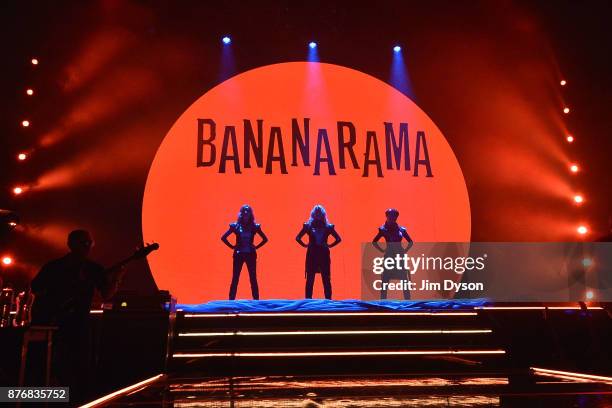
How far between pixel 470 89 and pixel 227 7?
4.24 meters

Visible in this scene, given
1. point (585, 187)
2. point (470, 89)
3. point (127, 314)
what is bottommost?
point (127, 314)

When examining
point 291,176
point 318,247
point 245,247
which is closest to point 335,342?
point 318,247

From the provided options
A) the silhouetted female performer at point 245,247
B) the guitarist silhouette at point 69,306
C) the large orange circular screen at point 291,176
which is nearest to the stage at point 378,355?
the guitarist silhouette at point 69,306

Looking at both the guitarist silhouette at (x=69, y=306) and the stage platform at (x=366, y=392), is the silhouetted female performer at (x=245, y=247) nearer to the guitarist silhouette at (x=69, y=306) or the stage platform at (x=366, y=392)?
the stage platform at (x=366, y=392)

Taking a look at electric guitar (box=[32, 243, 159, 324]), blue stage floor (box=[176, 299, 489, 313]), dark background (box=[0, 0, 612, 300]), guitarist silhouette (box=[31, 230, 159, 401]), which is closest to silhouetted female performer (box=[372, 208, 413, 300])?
blue stage floor (box=[176, 299, 489, 313])

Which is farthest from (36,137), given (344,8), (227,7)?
(344,8)

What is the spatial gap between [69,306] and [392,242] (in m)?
4.95

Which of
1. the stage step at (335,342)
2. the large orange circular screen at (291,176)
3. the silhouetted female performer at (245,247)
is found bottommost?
the stage step at (335,342)

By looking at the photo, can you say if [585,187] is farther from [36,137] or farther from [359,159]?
[36,137]

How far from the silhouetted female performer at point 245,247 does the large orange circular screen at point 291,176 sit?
469 millimetres

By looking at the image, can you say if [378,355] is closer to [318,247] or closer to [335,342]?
[335,342]

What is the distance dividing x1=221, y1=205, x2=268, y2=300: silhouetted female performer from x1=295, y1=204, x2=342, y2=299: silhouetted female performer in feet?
2.12

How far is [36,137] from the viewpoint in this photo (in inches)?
307

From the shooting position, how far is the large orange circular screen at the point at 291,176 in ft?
25.9
